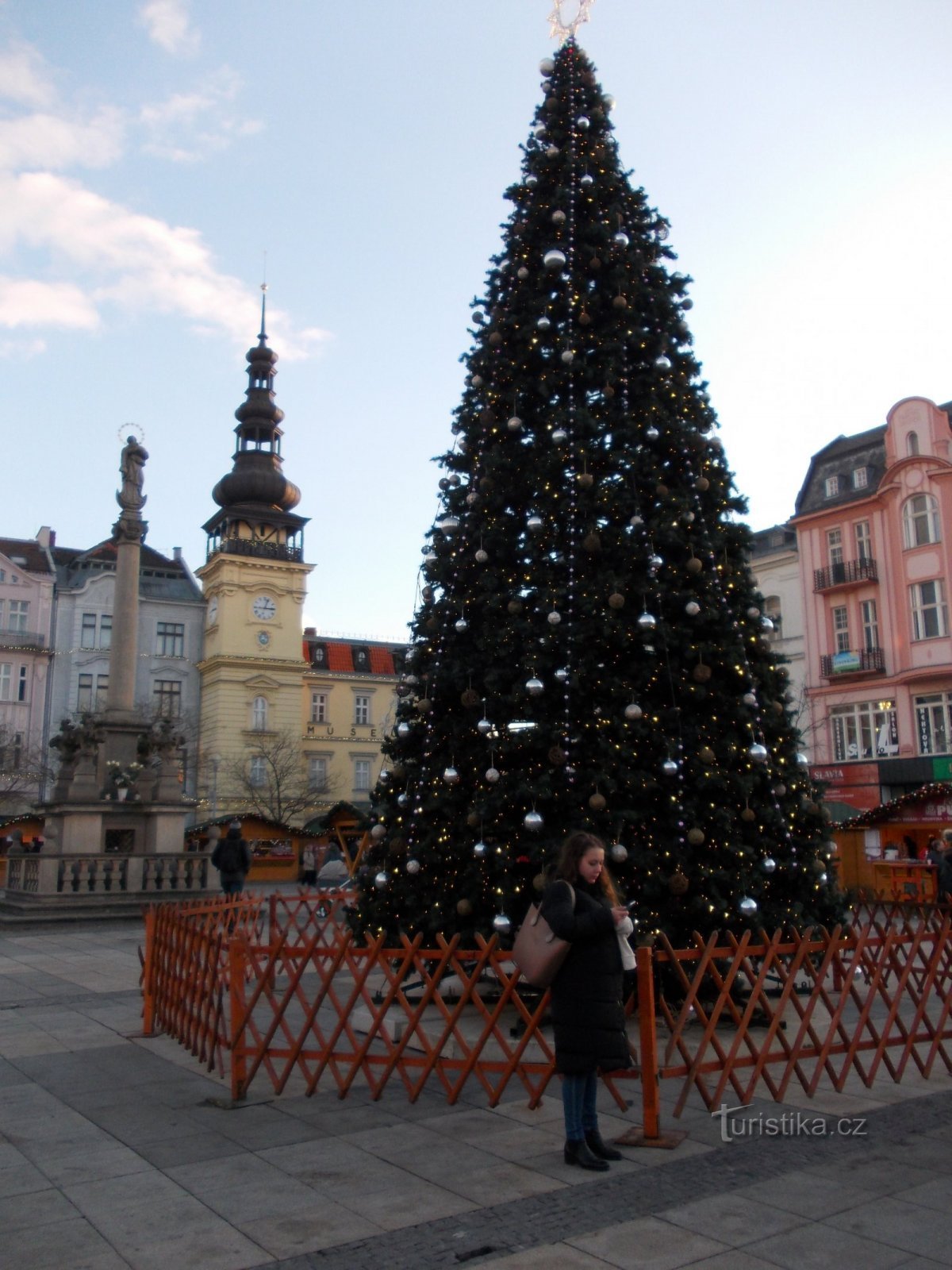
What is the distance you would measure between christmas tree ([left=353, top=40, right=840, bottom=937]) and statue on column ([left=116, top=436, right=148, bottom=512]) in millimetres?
18425

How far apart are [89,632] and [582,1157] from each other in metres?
59.1

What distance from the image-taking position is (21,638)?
5797 cm

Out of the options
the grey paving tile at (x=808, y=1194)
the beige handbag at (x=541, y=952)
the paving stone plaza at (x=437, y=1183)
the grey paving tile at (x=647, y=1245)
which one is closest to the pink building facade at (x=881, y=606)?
the paving stone plaza at (x=437, y=1183)

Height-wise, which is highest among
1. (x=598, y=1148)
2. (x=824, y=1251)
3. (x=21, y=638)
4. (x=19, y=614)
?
(x=19, y=614)

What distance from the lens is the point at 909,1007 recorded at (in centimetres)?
1101

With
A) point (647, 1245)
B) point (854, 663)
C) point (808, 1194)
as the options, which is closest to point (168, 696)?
point (854, 663)

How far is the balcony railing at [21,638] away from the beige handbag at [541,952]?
188 feet

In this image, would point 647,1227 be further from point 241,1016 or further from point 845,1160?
point 241,1016

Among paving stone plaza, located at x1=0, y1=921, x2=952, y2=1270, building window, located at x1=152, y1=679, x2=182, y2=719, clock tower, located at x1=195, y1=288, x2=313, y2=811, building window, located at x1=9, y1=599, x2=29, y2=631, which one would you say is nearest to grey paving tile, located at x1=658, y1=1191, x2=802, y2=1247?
paving stone plaza, located at x1=0, y1=921, x2=952, y2=1270

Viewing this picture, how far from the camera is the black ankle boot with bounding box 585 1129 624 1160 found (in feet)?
19.5

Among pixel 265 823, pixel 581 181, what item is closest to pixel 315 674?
pixel 265 823

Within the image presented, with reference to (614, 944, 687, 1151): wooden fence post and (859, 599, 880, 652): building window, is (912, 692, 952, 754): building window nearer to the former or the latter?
(859, 599, 880, 652): building window

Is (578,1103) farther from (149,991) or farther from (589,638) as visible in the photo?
(149,991)

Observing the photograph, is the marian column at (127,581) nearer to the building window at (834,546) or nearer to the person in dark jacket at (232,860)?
the person in dark jacket at (232,860)
